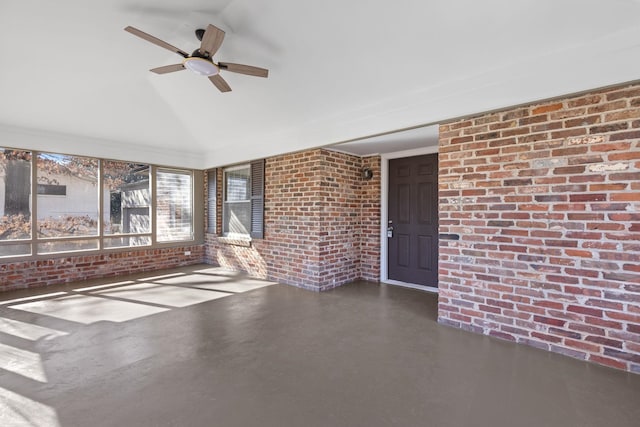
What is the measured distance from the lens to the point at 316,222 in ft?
15.3

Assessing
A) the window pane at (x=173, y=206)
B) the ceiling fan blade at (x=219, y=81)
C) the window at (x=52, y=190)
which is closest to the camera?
the ceiling fan blade at (x=219, y=81)

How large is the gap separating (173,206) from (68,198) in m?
1.78

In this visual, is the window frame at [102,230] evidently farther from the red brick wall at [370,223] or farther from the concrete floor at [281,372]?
the red brick wall at [370,223]

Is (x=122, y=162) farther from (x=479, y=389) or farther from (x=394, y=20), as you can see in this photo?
(x=479, y=389)

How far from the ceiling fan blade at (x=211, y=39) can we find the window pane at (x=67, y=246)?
4.49 meters

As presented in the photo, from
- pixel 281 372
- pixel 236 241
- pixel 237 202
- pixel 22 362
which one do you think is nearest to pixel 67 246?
pixel 236 241

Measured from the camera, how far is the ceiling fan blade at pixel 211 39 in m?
2.52

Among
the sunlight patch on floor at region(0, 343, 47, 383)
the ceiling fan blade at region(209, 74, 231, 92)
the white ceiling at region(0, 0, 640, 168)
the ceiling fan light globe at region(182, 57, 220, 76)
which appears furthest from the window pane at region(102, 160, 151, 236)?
the ceiling fan light globe at region(182, 57, 220, 76)

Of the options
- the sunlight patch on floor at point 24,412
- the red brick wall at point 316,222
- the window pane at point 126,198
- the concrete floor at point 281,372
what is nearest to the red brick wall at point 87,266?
the window pane at point 126,198

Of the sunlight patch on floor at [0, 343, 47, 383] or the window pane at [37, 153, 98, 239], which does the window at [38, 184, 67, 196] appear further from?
the sunlight patch on floor at [0, 343, 47, 383]

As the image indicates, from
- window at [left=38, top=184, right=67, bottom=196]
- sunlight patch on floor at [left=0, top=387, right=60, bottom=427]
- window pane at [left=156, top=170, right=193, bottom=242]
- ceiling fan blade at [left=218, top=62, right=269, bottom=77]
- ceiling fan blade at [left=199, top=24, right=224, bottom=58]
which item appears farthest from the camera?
window pane at [left=156, top=170, right=193, bottom=242]

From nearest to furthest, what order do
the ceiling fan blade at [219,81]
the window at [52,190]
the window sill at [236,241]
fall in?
1. the ceiling fan blade at [219,81]
2. the window at [52,190]
3. the window sill at [236,241]

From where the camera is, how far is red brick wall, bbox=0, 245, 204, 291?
4695 millimetres

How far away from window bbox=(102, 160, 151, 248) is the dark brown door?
15.8ft
